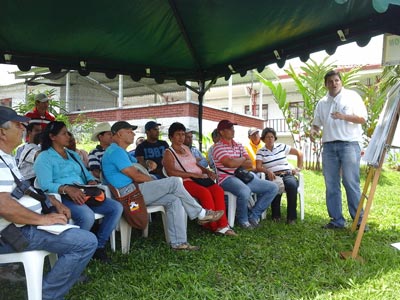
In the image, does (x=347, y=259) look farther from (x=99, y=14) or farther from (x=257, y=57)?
(x=99, y=14)

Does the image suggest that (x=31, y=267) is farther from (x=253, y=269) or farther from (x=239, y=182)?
(x=239, y=182)

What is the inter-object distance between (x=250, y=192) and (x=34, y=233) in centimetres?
315

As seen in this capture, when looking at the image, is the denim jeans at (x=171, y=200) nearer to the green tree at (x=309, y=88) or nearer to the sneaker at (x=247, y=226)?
the sneaker at (x=247, y=226)

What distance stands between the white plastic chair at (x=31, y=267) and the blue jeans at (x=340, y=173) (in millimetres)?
3603

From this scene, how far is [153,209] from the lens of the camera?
4117mm

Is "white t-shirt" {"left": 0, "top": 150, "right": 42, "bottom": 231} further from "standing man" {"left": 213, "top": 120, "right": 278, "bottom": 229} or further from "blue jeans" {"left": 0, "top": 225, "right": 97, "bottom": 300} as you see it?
"standing man" {"left": 213, "top": 120, "right": 278, "bottom": 229}

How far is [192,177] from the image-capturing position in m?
4.69

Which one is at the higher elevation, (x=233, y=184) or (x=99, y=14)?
(x=99, y=14)

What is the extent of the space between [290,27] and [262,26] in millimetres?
347

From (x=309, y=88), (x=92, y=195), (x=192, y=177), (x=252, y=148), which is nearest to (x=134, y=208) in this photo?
(x=92, y=195)

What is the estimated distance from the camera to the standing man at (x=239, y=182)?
504cm

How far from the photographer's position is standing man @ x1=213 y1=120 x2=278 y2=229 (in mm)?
5035

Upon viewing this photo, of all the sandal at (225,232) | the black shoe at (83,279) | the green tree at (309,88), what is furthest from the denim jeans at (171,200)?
the green tree at (309,88)

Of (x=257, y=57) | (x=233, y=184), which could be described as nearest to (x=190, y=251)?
(x=233, y=184)
